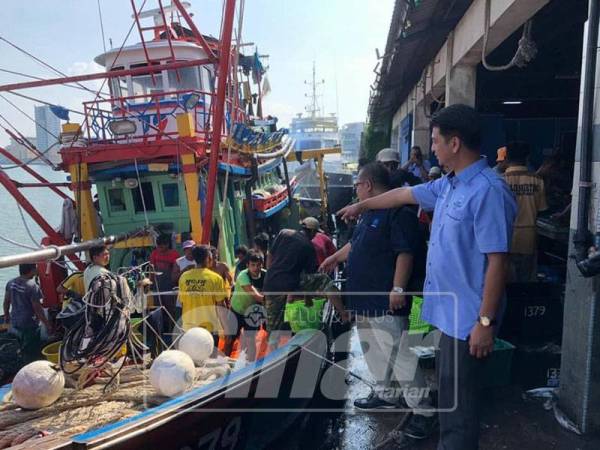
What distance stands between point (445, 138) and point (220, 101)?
4.32 metres

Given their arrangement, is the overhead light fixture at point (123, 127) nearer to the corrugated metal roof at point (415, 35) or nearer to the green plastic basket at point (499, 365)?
the corrugated metal roof at point (415, 35)

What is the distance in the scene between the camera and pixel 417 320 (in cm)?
371

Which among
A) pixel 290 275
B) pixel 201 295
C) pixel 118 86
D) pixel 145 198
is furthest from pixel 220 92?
pixel 118 86

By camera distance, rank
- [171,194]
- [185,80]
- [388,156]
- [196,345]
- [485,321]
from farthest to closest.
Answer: [185,80] < [171,194] < [388,156] < [196,345] < [485,321]

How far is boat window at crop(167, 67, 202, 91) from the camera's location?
31.4 feet

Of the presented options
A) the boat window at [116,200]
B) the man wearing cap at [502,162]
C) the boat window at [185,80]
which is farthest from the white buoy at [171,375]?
the boat window at [185,80]

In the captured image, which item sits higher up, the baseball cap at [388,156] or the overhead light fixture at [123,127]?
the overhead light fixture at [123,127]

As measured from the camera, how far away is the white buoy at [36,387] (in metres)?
2.96

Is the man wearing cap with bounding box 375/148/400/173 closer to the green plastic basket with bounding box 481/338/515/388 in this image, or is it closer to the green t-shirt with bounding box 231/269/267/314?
the green t-shirt with bounding box 231/269/267/314

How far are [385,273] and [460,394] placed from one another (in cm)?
108

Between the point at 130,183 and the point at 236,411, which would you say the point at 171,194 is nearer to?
the point at 130,183

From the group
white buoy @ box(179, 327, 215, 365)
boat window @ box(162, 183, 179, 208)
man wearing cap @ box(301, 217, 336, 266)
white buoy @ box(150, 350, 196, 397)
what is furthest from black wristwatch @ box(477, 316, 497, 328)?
boat window @ box(162, 183, 179, 208)

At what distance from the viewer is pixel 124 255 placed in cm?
794

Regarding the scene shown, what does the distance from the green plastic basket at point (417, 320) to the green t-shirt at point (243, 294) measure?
148 cm
